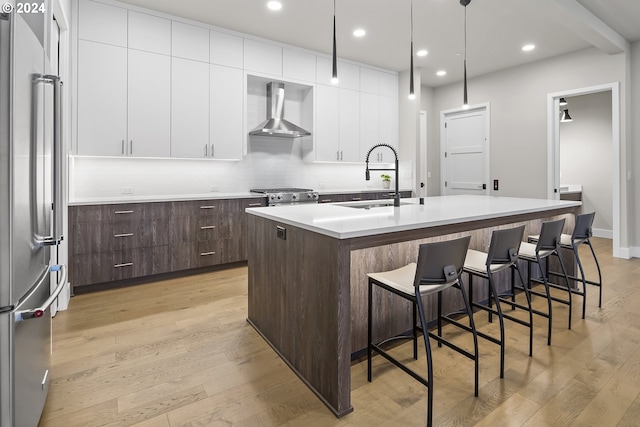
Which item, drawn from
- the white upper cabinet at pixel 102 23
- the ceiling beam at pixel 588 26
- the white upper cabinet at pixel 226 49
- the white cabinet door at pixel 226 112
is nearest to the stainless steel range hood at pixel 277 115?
the white cabinet door at pixel 226 112

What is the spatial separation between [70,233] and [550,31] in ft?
19.2

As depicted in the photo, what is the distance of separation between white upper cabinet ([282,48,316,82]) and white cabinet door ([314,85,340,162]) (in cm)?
24

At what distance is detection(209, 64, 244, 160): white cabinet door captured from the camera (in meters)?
4.44

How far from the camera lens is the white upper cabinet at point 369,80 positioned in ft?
19.1

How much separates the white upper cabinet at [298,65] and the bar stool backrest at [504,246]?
3.86 m

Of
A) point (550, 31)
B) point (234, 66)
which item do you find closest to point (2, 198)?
point (234, 66)

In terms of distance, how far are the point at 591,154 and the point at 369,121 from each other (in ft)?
14.3

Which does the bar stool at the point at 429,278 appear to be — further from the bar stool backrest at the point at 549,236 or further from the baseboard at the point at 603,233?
the baseboard at the point at 603,233

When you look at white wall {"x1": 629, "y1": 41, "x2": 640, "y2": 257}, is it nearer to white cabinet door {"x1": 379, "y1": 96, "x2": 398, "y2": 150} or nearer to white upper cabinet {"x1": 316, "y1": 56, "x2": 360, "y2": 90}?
white cabinet door {"x1": 379, "y1": 96, "x2": 398, "y2": 150}

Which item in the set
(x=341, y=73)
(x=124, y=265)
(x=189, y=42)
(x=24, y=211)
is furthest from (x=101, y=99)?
(x=341, y=73)

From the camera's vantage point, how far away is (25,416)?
4.48 feet

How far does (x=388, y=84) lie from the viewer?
20.2ft

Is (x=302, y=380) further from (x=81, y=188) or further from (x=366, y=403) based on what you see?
(x=81, y=188)

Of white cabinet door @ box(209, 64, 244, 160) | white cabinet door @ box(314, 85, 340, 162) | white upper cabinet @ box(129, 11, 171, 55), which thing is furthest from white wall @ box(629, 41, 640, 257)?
white upper cabinet @ box(129, 11, 171, 55)
